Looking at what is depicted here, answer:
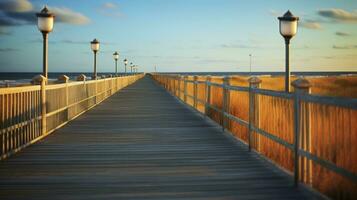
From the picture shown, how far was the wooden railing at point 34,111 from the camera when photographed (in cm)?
809

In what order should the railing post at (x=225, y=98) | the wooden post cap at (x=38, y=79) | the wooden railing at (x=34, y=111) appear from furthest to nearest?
the railing post at (x=225, y=98) → the wooden post cap at (x=38, y=79) → the wooden railing at (x=34, y=111)

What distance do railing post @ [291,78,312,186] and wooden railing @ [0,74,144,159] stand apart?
476cm

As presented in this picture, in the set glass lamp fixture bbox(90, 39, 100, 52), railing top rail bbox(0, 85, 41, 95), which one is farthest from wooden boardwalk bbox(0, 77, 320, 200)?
glass lamp fixture bbox(90, 39, 100, 52)

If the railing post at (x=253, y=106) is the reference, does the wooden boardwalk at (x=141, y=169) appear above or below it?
below

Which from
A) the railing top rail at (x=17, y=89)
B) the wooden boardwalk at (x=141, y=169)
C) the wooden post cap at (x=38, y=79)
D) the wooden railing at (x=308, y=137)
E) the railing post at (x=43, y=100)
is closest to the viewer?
the wooden railing at (x=308, y=137)

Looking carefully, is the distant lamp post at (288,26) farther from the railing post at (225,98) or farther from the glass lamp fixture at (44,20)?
the glass lamp fixture at (44,20)

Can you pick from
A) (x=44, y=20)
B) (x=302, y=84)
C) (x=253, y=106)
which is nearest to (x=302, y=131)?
(x=302, y=84)

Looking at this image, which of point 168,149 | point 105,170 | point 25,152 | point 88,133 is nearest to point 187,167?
point 105,170

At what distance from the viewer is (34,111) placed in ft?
32.9

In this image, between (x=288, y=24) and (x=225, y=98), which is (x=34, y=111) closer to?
(x=225, y=98)

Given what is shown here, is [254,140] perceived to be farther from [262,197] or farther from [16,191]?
[16,191]

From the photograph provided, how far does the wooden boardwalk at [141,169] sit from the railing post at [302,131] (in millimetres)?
222

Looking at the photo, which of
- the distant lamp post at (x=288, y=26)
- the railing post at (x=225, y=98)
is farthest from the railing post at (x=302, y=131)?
the distant lamp post at (x=288, y=26)

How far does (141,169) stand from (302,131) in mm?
2499
